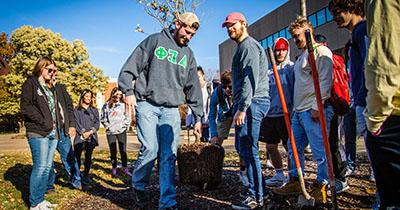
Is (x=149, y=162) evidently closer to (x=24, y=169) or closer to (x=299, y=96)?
(x=299, y=96)

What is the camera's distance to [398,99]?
1540 mm

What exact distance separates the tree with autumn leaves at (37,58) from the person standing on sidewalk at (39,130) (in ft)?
103

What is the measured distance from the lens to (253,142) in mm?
3477

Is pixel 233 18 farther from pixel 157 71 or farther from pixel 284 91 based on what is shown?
pixel 284 91

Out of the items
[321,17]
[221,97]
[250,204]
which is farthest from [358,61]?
[321,17]

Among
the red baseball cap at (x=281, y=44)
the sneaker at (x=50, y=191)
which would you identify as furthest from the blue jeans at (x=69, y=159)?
the red baseball cap at (x=281, y=44)

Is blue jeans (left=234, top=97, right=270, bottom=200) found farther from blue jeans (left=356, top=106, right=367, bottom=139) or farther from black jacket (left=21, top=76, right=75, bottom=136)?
black jacket (left=21, top=76, right=75, bottom=136)

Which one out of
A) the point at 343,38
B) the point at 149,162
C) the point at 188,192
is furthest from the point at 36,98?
the point at 343,38

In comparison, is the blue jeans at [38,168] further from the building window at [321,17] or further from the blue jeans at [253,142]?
the building window at [321,17]

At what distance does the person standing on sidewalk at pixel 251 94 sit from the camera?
3.36 metres

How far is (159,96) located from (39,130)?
1.54 metres

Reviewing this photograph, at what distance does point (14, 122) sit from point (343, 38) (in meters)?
32.8

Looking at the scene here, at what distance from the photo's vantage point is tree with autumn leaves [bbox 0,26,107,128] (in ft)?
→ 107

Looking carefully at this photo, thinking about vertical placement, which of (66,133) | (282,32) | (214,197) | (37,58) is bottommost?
(214,197)
